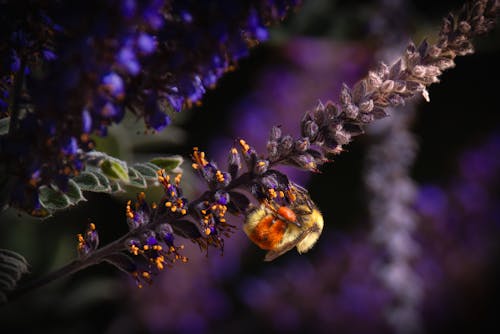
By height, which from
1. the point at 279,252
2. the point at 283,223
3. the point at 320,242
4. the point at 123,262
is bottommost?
the point at 320,242

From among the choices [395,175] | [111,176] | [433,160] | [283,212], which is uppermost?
[111,176]

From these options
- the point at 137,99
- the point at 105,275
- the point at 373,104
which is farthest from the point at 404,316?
the point at 137,99

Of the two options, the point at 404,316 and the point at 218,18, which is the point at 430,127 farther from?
the point at 218,18

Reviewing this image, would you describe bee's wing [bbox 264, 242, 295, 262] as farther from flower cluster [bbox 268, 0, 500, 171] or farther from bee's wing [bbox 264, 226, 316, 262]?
flower cluster [bbox 268, 0, 500, 171]

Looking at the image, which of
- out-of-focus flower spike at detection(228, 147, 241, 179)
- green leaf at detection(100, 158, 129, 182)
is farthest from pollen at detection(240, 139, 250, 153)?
green leaf at detection(100, 158, 129, 182)

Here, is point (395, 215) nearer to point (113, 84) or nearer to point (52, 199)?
point (52, 199)

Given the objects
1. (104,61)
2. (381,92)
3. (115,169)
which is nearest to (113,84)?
(104,61)

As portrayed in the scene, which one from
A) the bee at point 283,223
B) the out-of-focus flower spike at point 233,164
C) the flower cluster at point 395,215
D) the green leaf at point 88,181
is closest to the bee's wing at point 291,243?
the bee at point 283,223
